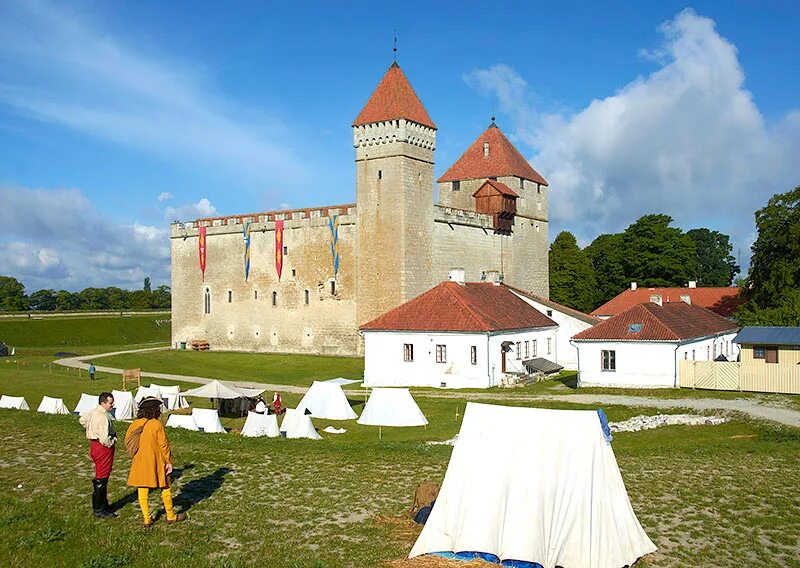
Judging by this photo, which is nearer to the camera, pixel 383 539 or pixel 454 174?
pixel 383 539

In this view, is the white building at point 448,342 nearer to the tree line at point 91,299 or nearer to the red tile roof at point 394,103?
the red tile roof at point 394,103

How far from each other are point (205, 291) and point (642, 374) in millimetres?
32647

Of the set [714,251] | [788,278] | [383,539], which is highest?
[714,251]

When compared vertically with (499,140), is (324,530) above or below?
below

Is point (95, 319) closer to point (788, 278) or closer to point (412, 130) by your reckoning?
point (412, 130)

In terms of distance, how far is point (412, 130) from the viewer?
42719 millimetres

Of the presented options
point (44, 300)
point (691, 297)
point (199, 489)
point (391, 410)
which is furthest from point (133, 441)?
point (44, 300)

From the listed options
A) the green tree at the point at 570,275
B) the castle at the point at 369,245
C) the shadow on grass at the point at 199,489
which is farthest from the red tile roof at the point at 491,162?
the shadow on grass at the point at 199,489

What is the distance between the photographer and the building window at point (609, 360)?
3134cm

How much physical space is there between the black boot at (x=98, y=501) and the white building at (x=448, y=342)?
23.1m

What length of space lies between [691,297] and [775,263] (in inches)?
658

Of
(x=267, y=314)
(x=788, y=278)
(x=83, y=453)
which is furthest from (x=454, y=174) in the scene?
(x=83, y=453)

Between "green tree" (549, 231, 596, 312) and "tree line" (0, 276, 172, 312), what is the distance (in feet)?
194

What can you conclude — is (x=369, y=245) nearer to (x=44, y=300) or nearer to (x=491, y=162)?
(x=491, y=162)
